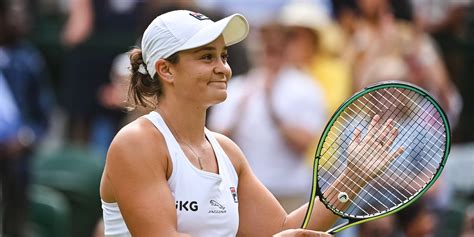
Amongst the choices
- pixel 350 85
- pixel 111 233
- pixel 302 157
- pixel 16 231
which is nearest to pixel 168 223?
pixel 111 233

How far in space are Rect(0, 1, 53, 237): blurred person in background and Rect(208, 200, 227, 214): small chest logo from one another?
5096 millimetres

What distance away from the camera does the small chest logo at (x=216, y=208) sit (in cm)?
517

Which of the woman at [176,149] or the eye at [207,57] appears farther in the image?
the eye at [207,57]

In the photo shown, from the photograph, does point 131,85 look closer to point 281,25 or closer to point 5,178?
point 281,25

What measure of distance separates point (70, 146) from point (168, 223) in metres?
6.13

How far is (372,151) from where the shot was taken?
527cm

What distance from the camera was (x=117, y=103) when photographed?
34.9 feet

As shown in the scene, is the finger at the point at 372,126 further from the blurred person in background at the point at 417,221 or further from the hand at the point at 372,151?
the blurred person in background at the point at 417,221

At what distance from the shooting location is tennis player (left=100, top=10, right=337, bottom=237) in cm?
507

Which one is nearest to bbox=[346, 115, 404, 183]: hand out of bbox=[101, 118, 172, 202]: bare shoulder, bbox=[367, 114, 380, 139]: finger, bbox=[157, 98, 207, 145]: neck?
bbox=[367, 114, 380, 139]: finger

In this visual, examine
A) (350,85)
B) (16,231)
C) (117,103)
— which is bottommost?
(16,231)

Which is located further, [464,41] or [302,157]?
[464,41]

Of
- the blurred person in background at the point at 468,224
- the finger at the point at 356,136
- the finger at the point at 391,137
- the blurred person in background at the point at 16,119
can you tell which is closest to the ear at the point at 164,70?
the finger at the point at 356,136

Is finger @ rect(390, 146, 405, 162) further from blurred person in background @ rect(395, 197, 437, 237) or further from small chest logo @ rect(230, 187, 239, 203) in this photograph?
blurred person in background @ rect(395, 197, 437, 237)
